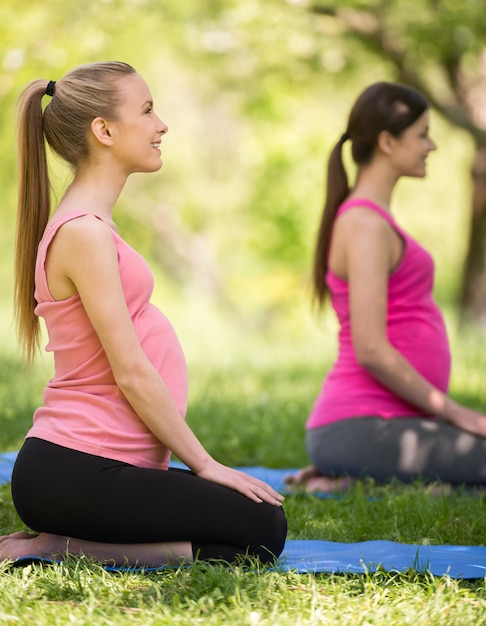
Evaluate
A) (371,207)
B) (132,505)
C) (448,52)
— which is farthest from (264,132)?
(132,505)

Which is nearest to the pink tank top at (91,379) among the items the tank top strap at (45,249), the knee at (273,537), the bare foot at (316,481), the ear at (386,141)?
the tank top strap at (45,249)

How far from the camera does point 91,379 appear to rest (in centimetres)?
291

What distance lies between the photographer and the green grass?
2.38 meters

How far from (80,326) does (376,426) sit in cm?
168

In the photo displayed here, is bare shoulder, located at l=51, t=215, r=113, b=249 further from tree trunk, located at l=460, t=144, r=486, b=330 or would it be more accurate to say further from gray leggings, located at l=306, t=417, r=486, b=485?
tree trunk, located at l=460, t=144, r=486, b=330

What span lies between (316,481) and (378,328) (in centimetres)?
72

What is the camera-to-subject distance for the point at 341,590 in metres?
2.61

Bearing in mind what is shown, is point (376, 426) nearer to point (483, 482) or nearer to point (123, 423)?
point (483, 482)

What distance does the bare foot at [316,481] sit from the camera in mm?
4105

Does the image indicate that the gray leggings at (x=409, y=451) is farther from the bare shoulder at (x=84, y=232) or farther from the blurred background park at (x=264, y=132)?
the bare shoulder at (x=84, y=232)

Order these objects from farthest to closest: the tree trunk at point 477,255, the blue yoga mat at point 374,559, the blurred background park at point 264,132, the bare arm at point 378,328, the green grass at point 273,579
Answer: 1. the tree trunk at point 477,255
2. the blurred background park at point 264,132
3. the bare arm at point 378,328
4. the blue yoga mat at point 374,559
5. the green grass at point 273,579

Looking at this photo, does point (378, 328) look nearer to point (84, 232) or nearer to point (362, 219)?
point (362, 219)

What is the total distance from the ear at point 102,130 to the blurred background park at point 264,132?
1.23ft

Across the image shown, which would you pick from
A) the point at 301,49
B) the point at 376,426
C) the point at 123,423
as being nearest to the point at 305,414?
the point at 376,426
